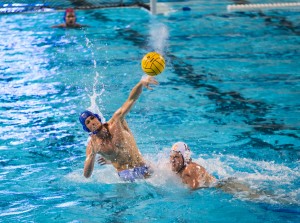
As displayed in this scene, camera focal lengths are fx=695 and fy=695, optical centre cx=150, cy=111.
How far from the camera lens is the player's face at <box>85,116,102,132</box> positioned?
5.51m

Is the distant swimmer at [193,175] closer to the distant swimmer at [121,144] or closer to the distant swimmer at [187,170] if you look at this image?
the distant swimmer at [187,170]

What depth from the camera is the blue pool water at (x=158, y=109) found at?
545 centimetres

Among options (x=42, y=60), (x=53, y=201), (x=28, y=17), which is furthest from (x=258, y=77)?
(x=28, y=17)

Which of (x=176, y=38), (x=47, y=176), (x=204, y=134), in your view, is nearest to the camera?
(x=47, y=176)

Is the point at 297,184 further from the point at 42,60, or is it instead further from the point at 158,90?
the point at 42,60

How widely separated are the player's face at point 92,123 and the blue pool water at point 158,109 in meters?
0.56

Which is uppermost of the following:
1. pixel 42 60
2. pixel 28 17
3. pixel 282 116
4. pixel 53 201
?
pixel 28 17

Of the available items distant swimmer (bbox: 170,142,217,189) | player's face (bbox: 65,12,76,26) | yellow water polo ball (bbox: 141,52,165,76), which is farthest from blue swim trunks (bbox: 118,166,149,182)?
player's face (bbox: 65,12,76,26)

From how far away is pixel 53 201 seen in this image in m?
5.57

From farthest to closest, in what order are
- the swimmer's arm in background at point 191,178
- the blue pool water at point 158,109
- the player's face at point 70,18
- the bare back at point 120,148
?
the player's face at point 70,18 → the bare back at point 120,148 → the swimmer's arm in background at point 191,178 → the blue pool water at point 158,109

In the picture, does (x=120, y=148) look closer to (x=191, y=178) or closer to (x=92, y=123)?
(x=92, y=123)

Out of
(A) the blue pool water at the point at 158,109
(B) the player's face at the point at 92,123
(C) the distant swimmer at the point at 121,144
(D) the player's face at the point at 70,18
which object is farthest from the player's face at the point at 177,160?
(D) the player's face at the point at 70,18

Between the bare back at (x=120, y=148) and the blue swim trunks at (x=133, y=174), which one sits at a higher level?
the bare back at (x=120, y=148)

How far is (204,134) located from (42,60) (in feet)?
11.9
